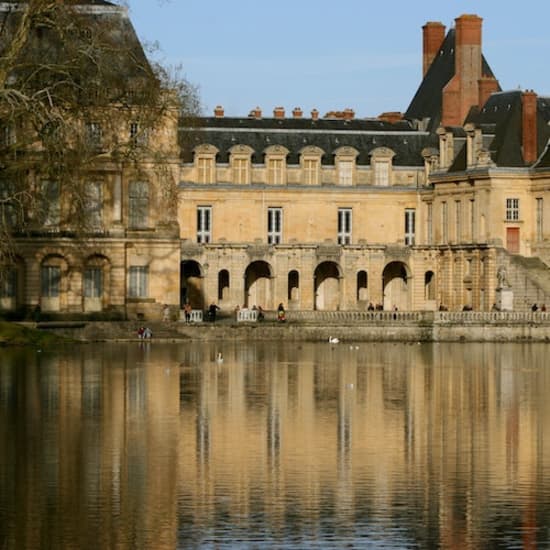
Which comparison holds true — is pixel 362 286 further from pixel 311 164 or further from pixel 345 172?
pixel 311 164

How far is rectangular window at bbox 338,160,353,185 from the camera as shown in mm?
93075

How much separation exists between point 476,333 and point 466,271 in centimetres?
1297

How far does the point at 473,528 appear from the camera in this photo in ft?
83.0

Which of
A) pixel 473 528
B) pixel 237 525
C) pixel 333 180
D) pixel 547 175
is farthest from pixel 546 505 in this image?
pixel 333 180

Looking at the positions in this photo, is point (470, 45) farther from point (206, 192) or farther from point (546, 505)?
point (546, 505)

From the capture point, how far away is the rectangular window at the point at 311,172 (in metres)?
92.8

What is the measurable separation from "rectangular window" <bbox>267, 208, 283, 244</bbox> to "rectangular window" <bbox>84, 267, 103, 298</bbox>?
15625 millimetres

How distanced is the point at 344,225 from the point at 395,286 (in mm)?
3526

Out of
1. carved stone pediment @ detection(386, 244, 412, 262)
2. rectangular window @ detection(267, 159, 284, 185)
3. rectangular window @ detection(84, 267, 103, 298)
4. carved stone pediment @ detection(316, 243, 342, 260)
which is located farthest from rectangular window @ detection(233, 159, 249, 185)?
rectangular window @ detection(84, 267, 103, 298)

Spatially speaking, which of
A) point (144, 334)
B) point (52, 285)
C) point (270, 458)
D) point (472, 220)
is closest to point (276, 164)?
point (472, 220)

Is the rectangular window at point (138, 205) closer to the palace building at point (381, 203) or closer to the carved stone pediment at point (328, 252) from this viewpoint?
the palace building at point (381, 203)

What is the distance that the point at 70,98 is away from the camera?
185ft

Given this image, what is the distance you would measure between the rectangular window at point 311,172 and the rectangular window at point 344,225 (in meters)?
1.74

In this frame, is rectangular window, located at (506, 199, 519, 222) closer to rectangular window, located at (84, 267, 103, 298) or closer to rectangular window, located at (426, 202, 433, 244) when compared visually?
rectangular window, located at (426, 202, 433, 244)
